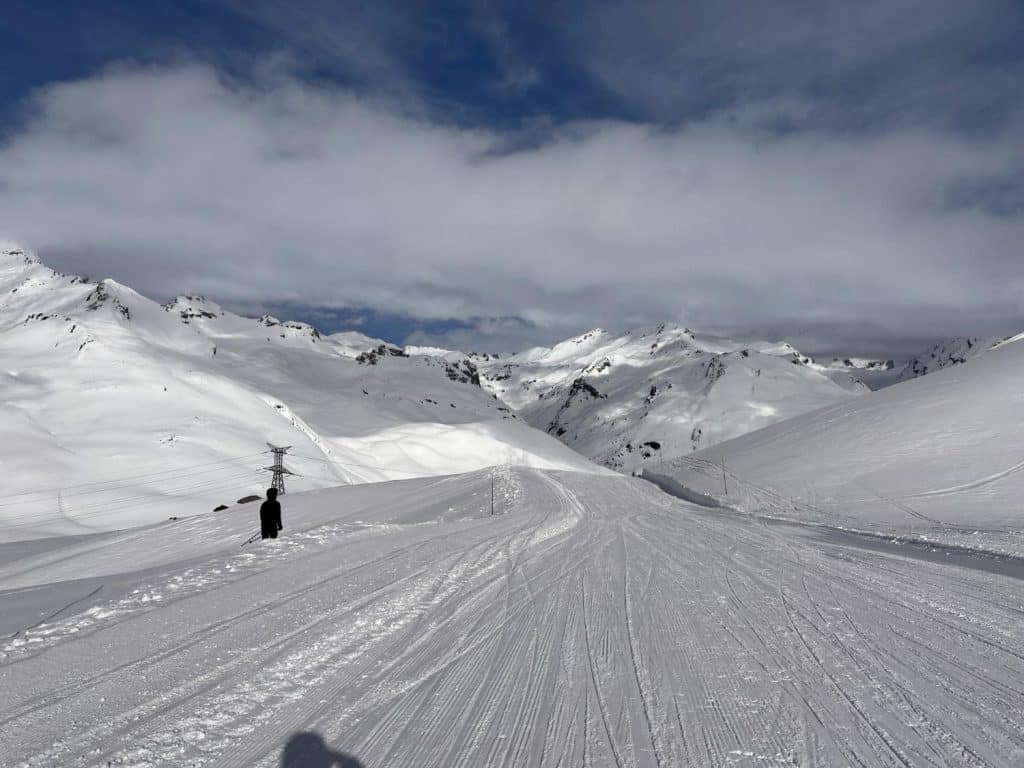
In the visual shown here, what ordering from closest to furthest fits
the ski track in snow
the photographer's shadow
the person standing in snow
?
the photographer's shadow < the ski track in snow < the person standing in snow

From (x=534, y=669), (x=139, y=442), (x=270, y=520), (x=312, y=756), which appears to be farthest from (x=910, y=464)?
(x=139, y=442)

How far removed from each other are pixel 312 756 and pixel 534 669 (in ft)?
7.37

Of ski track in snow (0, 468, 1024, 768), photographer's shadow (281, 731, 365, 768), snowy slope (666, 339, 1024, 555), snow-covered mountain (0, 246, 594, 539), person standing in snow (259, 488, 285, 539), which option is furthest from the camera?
snow-covered mountain (0, 246, 594, 539)

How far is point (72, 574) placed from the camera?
16.0 metres

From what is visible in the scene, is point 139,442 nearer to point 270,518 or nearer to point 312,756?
point 270,518

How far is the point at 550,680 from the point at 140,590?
6.43 m

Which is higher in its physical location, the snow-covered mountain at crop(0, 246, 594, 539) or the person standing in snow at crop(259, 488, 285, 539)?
the snow-covered mountain at crop(0, 246, 594, 539)

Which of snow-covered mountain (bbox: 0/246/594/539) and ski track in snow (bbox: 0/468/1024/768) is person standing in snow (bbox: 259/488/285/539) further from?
snow-covered mountain (bbox: 0/246/594/539)

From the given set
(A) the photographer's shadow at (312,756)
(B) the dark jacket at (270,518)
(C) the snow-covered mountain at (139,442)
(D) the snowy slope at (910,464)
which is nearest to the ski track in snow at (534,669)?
(A) the photographer's shadow at (312,756)

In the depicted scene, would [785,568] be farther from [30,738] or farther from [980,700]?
[30,738]

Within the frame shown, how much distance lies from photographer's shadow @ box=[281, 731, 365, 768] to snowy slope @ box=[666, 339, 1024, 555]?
12.7m

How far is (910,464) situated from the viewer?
2525cm

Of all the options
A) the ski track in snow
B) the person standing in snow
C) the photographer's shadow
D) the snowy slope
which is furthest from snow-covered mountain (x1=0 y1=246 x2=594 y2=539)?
the photographer's shadow

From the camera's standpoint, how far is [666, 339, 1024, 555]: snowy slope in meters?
18.1
